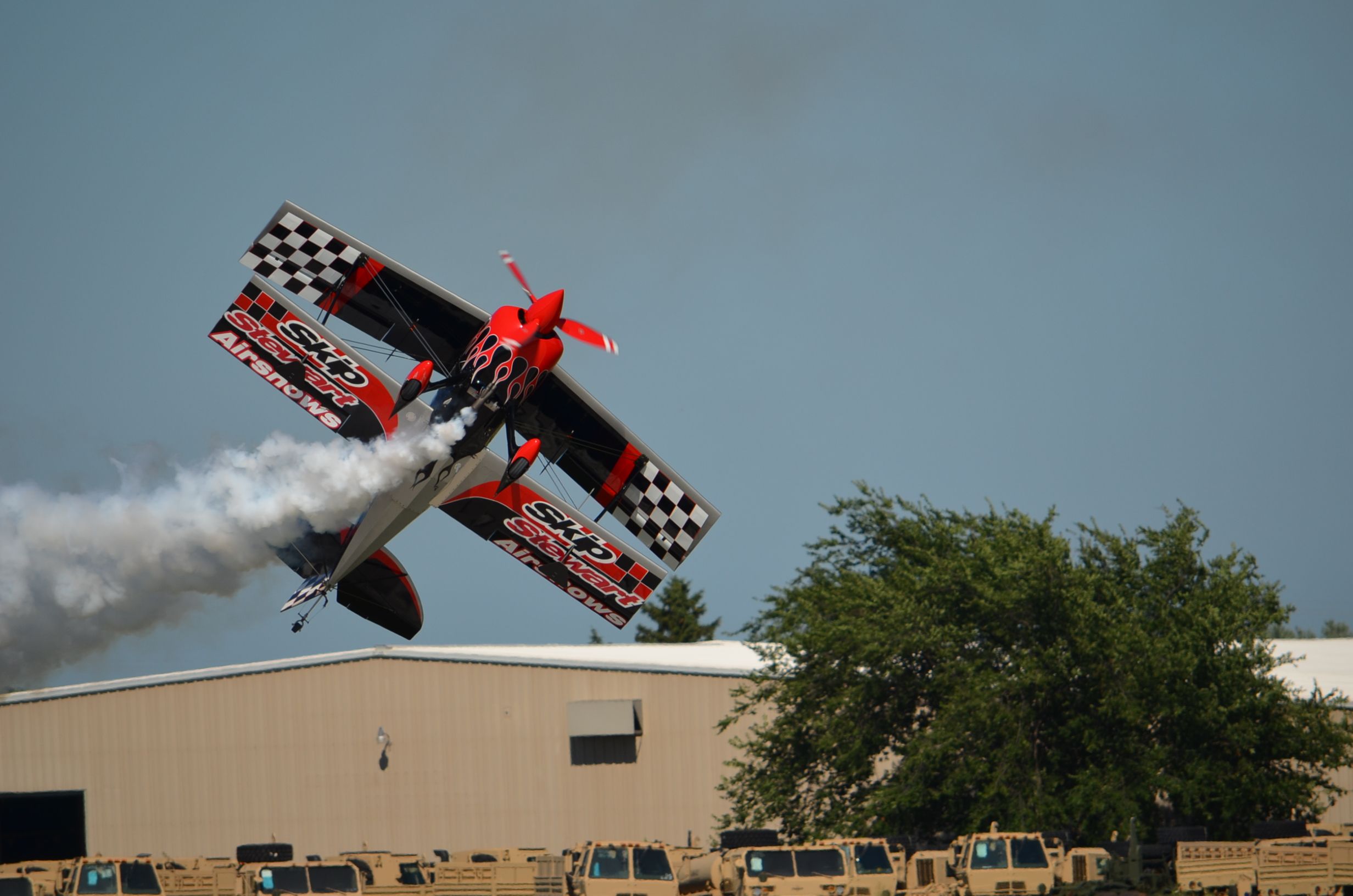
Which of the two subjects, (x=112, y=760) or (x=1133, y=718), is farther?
(x=112, y=760)

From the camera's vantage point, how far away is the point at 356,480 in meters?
22.4

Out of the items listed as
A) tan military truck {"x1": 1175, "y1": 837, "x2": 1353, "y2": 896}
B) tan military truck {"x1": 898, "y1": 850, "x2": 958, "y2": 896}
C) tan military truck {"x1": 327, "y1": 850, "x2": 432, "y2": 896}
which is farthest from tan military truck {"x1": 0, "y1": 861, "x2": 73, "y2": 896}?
tan military truck {"x1": 1175, "y1": 837, "x2": 1353, "y2": 896}

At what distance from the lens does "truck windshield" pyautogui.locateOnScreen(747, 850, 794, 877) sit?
72.4 feet

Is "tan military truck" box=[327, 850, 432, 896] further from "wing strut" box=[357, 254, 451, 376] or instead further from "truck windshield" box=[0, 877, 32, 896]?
"wing strut" box=[357, 254, 451, 376]

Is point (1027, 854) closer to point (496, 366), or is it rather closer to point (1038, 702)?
point (1038, 702)

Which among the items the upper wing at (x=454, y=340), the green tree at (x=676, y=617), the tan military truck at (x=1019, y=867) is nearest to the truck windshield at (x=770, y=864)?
the tan military truck at (x=1019, y=867)

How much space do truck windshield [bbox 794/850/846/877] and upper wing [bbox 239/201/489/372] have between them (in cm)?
952

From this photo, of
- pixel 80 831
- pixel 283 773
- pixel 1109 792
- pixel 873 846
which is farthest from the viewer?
pixel 80 831

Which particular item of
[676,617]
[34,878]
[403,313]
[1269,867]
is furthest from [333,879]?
[676,617]

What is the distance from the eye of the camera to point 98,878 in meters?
22.7

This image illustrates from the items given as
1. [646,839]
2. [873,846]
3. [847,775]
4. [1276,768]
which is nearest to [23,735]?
[646,839]

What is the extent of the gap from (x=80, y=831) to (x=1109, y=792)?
3796cm

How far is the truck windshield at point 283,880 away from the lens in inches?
877

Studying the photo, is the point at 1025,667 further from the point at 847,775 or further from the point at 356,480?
the point at 356,480
